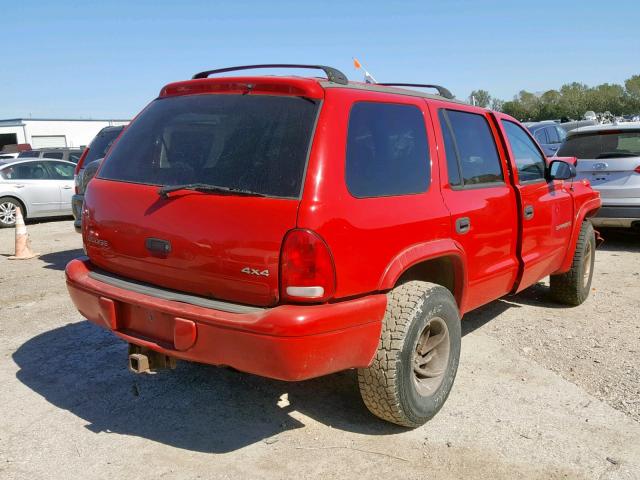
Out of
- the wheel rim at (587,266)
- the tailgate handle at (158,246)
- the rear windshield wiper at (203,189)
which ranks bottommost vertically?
the wheel rim at (587,266)

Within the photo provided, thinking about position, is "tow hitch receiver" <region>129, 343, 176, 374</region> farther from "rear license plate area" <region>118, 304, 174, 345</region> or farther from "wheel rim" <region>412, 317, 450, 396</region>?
"wheel rim" <region>412, 317, 450, 396</region>

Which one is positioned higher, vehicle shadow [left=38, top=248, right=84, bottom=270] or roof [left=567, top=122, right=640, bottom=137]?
roof [left=567, top=122, right=640, bottom=137]

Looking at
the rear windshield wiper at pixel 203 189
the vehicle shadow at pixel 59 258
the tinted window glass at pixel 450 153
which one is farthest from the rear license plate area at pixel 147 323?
the vehicle shadow at pixel 59 258

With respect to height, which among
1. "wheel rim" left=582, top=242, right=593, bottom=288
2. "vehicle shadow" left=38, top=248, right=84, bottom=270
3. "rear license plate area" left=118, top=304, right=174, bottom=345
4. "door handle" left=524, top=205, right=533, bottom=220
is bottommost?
"vehicle shadow" left=38, top=248, right=84, bottom=270

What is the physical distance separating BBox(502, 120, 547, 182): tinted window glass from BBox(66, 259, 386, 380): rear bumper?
2.23m

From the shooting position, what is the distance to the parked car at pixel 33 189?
12523 millimetres

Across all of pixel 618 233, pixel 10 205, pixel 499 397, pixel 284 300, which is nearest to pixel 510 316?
pixel 499 397

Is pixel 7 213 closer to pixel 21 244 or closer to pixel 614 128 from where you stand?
pixel 21 244

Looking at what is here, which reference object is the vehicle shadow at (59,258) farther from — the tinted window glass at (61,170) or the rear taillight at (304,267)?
the rear taillight at (304,267)

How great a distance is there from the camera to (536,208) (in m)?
4.61

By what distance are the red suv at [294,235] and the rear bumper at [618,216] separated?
16.4 feet

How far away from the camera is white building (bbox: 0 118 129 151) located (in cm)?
4934

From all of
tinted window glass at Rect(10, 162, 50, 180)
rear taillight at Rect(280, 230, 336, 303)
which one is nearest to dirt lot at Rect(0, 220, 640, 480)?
rear taillight at Rect(280, 230, 336, 303)

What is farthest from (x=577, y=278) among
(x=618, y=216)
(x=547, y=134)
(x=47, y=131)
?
(x=47, y=131)
